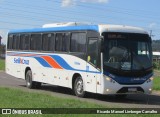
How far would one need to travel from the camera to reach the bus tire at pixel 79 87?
19.8 metres

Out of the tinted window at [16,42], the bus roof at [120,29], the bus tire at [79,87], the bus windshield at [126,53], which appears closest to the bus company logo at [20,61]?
the tinted window at [16,42]

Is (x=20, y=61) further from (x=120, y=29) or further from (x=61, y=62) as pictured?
(x=120, y=29)

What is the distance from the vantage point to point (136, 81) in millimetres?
18594

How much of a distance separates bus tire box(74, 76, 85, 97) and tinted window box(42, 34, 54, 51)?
289 centimetres

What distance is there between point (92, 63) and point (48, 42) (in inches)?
182

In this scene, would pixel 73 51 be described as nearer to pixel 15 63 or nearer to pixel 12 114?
pixel 15 63

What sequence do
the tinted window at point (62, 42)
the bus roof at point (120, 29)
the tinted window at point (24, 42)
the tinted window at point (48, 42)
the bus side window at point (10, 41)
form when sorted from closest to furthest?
1. the bus roof at point (120, 29)
2. the tinted window at point (62, 42)
3. the tinted window at point (48, 42)
4. the tinted window at point (24, 42)
5. the bus side window at point (10, 41)

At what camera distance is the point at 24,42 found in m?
25.5

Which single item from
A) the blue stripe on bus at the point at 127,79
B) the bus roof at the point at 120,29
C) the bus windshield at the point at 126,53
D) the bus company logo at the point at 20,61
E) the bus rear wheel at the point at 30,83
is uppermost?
the bus roof at the point at 120,29

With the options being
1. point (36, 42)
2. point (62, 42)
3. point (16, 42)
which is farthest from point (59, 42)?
point (16, 42)

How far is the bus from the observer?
18344 millimetres

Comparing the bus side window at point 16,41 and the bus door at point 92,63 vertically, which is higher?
the bus side window at point 16,41

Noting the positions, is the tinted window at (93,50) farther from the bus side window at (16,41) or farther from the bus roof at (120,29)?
the bus side window at (16,41)

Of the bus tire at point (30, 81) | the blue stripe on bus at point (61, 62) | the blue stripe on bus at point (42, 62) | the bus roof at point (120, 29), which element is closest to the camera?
the bus roof at point (120, 29)
